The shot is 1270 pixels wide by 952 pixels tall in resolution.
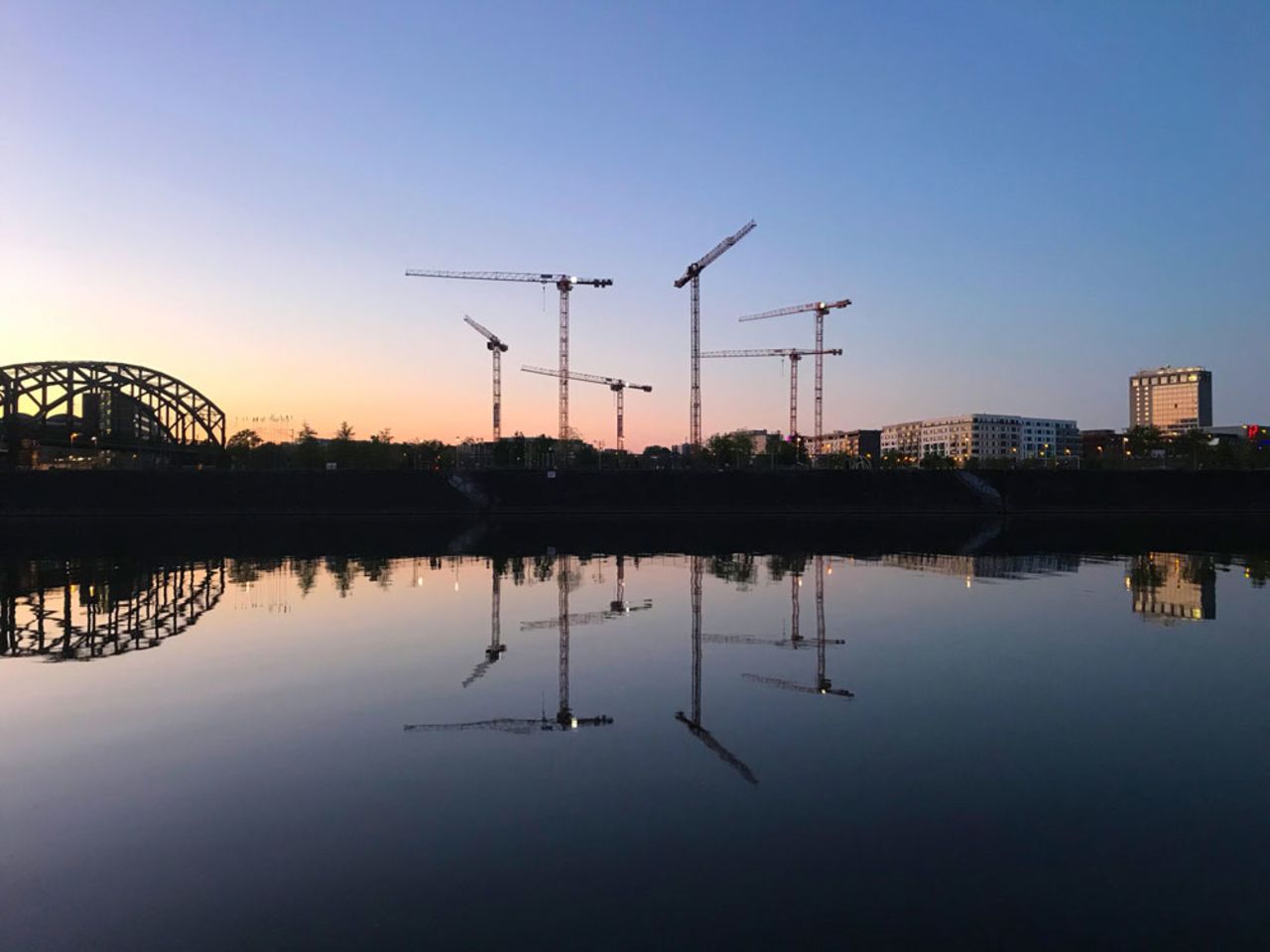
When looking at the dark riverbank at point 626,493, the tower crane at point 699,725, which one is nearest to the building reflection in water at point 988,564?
the tower crane at point 699,725

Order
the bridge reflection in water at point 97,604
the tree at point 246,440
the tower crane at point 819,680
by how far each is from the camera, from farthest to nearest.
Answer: the tree at point 246,440
the bridge reflection in water at point 97,604
the tower crane at point 819,680

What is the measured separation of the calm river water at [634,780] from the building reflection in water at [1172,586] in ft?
1.89

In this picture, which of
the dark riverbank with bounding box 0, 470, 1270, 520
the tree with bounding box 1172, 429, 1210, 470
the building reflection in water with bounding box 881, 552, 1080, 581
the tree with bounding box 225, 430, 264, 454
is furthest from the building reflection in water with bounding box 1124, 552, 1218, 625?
the tree with bounding box 225, 430, 264, 454

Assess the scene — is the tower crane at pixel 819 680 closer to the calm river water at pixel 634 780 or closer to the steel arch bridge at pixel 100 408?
the calm river water at pixel 634 780

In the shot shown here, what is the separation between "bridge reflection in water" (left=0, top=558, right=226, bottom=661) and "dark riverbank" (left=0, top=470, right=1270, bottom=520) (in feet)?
113

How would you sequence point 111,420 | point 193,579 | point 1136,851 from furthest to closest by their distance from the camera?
1. point 111,420
2. point 193,579
3. point 1136,851

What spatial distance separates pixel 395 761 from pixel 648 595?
13.4 metres

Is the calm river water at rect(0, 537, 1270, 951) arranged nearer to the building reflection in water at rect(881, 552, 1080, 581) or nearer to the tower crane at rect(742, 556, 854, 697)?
the tower crane at rect(742, 556, 854, 697)

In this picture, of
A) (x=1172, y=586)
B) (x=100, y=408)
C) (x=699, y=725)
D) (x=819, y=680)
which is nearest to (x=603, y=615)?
(x=819, y=680)

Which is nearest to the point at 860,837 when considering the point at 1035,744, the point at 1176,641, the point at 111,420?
the point at 1035,744

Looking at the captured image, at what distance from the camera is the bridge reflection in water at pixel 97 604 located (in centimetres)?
1598

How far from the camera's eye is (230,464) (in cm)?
11981

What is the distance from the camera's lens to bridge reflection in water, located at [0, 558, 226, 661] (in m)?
16.0

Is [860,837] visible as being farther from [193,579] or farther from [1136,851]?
[193,579]
